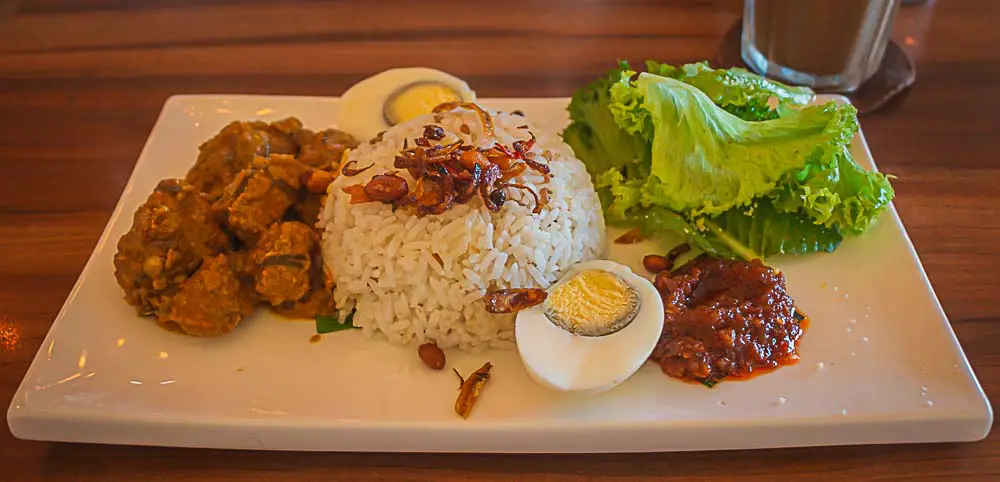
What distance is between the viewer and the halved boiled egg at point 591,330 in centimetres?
211

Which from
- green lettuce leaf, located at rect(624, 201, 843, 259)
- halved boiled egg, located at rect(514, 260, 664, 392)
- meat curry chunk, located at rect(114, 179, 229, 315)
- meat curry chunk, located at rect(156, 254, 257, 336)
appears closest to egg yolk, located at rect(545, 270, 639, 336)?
halved boiled egg, located at rect(514, 260, 664, 392)

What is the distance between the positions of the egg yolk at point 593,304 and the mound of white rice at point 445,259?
0.14 metres

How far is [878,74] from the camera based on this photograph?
3797 mm

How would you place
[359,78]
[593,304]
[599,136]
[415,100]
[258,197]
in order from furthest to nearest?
[359,78], [415,100], [599,136], [258,197], [593,304]

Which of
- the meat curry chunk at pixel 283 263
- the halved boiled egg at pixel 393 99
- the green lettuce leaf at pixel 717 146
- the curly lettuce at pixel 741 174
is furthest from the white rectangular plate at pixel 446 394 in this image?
the halved boiled egg at pixel 393 99

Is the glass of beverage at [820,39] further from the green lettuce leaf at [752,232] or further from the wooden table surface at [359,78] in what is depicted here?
the green lettuce leaf at [752,232]

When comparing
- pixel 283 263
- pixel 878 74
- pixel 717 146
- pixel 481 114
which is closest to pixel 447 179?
pixel 481 114

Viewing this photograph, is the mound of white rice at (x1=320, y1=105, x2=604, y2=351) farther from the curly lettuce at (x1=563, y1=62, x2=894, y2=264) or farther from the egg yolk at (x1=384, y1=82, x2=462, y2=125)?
the egg yolk at (x1=384, y1=82, x2=462, y2=125)

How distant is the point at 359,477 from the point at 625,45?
2790 mm

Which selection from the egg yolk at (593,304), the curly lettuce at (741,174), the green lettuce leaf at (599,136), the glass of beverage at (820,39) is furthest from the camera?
the glass of beverage at (820,39)

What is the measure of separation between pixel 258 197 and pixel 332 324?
469 millimetres

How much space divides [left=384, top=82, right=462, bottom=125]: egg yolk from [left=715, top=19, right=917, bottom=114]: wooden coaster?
155cm

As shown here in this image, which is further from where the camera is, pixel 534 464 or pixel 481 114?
pixel 481 114

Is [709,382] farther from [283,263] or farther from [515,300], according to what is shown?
[283,263]
